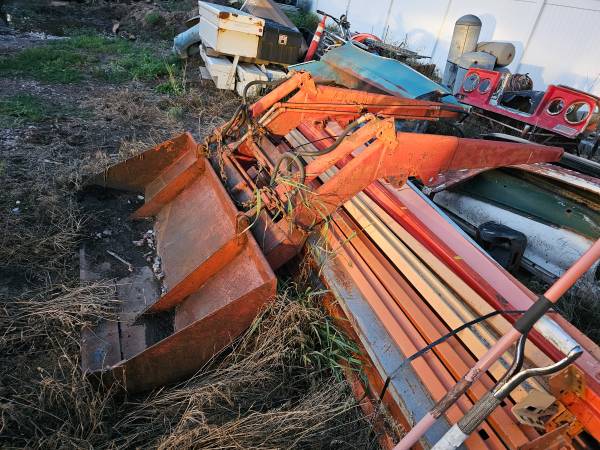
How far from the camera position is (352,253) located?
2854mm

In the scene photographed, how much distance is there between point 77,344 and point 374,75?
441 centimetres

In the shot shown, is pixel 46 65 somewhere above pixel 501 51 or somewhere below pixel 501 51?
below

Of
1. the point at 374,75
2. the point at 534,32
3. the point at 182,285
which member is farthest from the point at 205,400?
the point at 534,32

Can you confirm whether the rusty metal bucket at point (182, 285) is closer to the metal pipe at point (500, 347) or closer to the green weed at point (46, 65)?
the metal pipe at point (500, 347)

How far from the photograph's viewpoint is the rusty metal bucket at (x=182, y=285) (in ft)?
7.38

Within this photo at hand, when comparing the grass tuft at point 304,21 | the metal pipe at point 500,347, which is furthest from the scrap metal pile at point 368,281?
the grass tuft at point 304,21

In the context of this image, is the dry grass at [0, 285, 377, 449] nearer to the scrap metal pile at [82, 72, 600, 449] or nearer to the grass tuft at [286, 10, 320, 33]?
the scrap metal pile at [82, 72, 600, 449]

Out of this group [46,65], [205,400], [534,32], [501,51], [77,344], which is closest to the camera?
[205,400]

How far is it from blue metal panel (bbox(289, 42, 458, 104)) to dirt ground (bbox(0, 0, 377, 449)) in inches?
82.8

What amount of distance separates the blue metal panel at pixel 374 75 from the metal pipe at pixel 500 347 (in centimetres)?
403

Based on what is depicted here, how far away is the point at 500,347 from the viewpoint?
138cm

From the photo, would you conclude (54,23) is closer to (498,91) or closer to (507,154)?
(498,91)

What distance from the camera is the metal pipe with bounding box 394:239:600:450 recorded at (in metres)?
1.24

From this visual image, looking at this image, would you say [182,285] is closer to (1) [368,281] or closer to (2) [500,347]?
(1) [368,281]
